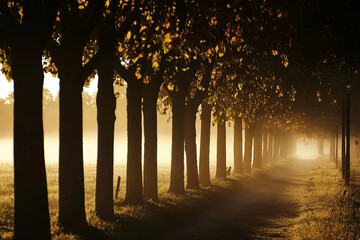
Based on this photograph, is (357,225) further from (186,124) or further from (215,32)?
(186,124)

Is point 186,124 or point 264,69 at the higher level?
point 264,69

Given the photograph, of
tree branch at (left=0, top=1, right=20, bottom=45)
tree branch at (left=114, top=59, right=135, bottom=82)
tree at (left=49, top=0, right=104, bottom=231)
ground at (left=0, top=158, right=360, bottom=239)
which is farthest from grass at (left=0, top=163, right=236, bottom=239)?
tree branch at (left=0, top=1, right=20, bottom=45)

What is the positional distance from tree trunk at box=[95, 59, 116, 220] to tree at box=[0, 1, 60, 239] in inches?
188

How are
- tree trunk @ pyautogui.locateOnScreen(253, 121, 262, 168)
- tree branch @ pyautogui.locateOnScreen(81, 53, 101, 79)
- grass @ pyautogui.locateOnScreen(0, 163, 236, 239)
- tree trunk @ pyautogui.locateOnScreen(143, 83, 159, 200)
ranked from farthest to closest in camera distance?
tree trunk @ pyautogui.locateOnScreen(253, 121, 262, 168), tree trunk @ pyautogui.locateOnScreen(143, 83, 159, 200), grass @ pyautogui.locateOnScreen(0, 163, 236, 239), tree branch @ pyautogui.locateOnScreen(81, 53, 101, 79)

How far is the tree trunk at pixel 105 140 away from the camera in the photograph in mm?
15953

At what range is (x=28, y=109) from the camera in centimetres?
1082

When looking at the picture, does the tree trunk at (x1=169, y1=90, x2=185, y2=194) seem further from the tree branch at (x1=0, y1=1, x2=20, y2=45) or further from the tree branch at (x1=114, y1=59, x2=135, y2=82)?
the tree branch at (x1=0, y1=1, x2=20, y2=45)

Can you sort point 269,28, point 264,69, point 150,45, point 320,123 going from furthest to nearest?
point 320,123
point 264,69
point 150,45
point 269,28

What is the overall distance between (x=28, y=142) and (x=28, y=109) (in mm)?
630

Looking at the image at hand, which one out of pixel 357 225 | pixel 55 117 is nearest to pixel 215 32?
pixel 357 225

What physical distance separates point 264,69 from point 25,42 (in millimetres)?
16388

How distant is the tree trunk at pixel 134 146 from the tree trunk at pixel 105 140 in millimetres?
2841

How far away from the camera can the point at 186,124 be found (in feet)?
89.0

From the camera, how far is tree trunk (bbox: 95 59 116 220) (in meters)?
16.0
